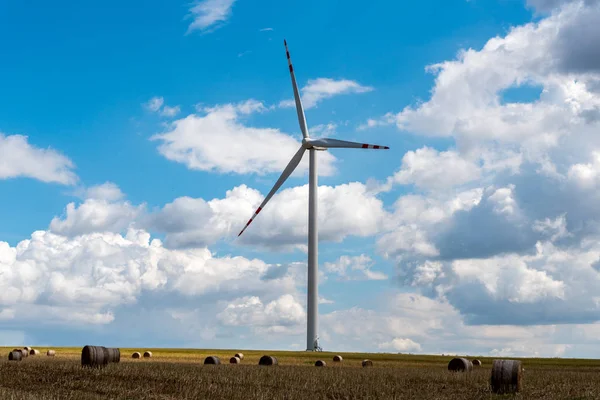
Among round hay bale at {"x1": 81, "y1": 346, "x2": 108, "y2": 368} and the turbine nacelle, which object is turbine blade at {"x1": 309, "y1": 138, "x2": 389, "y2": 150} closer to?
the turbine nacelle

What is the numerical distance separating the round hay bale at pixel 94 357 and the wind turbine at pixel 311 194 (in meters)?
47.7

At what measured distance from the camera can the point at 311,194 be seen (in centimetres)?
8275

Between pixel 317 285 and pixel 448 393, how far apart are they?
53271mm

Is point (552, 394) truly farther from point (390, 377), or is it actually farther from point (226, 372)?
point (226, 372)

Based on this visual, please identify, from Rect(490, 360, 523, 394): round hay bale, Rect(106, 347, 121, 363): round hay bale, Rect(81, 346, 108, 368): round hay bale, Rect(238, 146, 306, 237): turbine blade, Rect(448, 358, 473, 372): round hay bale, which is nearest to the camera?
Rect(490, 360, 523, 394): round hay bale

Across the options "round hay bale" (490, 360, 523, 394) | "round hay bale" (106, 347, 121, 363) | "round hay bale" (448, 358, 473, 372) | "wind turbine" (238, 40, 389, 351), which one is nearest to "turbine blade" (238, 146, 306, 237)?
"wind turbine" (238, 40, 389, 351)

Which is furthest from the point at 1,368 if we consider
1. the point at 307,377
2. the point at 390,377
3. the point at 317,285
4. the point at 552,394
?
the point at 317,285

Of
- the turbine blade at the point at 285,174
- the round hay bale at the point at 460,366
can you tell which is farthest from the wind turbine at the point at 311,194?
the round hay bale at the point at 460,366

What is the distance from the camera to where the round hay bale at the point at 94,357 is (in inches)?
1353

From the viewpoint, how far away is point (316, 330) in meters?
82.2

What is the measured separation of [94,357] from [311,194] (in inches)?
1973

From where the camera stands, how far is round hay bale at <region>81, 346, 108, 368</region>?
3438 centimetres

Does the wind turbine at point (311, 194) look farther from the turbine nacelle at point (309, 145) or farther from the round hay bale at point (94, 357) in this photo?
the round hay bale at point (94, 357)

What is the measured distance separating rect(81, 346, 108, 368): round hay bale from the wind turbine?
47.7 m
